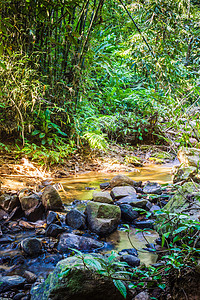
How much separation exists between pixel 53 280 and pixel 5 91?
3253 mm

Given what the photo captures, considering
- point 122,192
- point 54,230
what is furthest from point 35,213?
point 122,192

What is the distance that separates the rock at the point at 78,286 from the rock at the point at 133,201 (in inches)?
60.4

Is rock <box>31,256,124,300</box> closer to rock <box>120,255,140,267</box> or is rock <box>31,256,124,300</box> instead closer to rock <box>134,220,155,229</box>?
rock <box>120,255,140,267</box>

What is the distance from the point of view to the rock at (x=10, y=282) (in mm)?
1378

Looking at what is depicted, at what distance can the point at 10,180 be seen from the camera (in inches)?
131

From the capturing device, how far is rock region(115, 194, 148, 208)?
8.97ft

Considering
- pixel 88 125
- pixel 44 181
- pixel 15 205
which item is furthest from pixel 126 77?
pixel 15 205

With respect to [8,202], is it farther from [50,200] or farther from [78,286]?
[78,286]

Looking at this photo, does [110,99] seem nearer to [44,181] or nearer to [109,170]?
[109,170]

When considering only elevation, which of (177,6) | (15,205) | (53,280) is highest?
(177,6)

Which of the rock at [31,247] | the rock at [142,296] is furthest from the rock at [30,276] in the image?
the rock at [142,296]

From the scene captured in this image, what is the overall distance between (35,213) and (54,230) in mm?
425

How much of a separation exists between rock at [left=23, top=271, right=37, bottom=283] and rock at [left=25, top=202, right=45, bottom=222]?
2.85ft

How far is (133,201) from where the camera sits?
2.82 m
